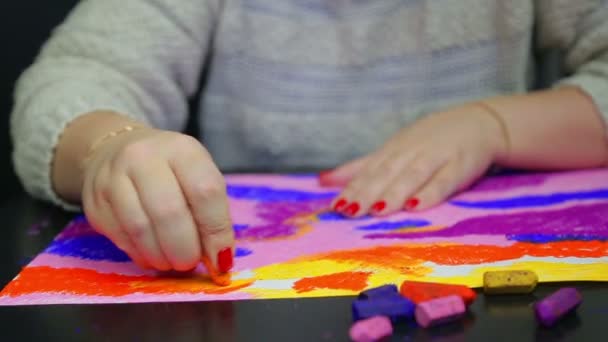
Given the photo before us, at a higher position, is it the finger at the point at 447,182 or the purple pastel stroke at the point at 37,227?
the finger at the point at 447,182

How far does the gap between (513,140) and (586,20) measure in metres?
0.18

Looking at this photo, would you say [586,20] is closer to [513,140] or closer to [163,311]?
[513,140]

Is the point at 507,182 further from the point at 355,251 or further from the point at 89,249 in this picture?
the point at 89,249

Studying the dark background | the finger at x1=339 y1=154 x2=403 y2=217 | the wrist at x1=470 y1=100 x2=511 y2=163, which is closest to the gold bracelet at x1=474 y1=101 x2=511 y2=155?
the wrist at x1=470 y1=100 x2=511 y2=163

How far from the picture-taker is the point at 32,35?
35.4 inches

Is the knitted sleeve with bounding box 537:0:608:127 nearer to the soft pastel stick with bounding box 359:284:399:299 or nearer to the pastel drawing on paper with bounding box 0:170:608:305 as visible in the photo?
the pastel drawing on paper with bounding box 0:170:608:305

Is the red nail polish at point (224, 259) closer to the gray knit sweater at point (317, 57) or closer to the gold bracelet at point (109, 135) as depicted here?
the gold bracelet at point (109, 135)

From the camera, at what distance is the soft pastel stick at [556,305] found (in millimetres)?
339

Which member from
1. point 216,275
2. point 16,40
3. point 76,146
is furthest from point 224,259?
point 16,40

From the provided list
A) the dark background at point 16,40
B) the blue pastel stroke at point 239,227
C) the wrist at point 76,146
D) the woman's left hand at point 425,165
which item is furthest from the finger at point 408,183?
the dark background at point 16,40

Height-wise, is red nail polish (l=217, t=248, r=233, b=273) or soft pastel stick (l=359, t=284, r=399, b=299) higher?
soft pastel stick (l=359, t=284, r=399, b=299)

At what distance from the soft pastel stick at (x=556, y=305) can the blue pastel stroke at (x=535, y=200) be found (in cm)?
21

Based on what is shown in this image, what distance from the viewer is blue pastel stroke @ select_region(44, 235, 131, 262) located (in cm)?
48

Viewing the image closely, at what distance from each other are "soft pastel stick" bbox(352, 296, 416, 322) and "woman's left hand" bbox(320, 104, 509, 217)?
0.21 metres
